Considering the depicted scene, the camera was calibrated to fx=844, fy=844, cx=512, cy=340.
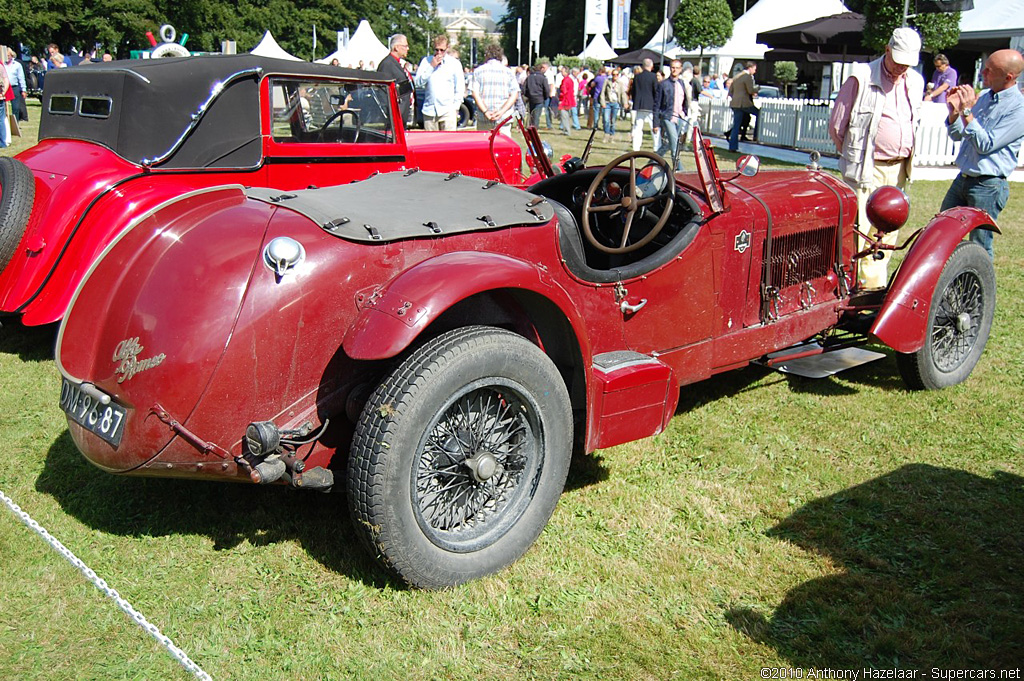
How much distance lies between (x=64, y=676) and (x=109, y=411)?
801mm

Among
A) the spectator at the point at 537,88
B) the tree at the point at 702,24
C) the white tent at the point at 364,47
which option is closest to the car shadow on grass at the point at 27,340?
the spectator at the point at 537,88

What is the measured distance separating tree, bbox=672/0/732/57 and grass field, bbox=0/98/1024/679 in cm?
2690

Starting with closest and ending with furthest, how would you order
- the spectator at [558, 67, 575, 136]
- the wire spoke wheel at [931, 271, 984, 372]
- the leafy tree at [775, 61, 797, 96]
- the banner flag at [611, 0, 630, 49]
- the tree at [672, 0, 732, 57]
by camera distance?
the wire spoke wheel at [931, 271, 984, 372] → the spectator at [558, 67, 575, 136] → the tree at [672, 0, 732, 57] → the banner flag at [611, 0, 630, 49] → the leafy tree at [775, 61, 797, 96]

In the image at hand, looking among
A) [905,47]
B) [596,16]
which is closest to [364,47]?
[596,16]

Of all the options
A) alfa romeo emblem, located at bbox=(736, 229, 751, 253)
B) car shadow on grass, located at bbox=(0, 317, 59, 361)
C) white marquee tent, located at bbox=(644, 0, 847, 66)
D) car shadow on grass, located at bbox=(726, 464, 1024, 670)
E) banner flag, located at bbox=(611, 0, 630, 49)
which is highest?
banner flag, located at bbox=(611, 0, 630, 49)

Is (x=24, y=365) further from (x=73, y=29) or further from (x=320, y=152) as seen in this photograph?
(x=73, y=29)

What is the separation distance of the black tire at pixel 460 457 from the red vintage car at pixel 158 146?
2.43m

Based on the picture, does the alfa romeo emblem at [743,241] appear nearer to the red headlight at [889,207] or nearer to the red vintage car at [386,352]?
the red vintage car at [386,352]

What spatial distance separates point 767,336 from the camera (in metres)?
4.39

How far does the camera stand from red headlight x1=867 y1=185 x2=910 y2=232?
187 inches

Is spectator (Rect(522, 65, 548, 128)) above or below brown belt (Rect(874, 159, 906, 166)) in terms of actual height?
above

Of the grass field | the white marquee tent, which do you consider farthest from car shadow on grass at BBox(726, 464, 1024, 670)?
the white marquee tent

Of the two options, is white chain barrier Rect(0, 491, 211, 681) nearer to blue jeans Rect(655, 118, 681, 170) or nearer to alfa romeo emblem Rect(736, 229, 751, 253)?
alfa romeo emblem Rect(736, 229, 751, 253)

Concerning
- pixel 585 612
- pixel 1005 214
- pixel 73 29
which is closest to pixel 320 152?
pixel 585 612
